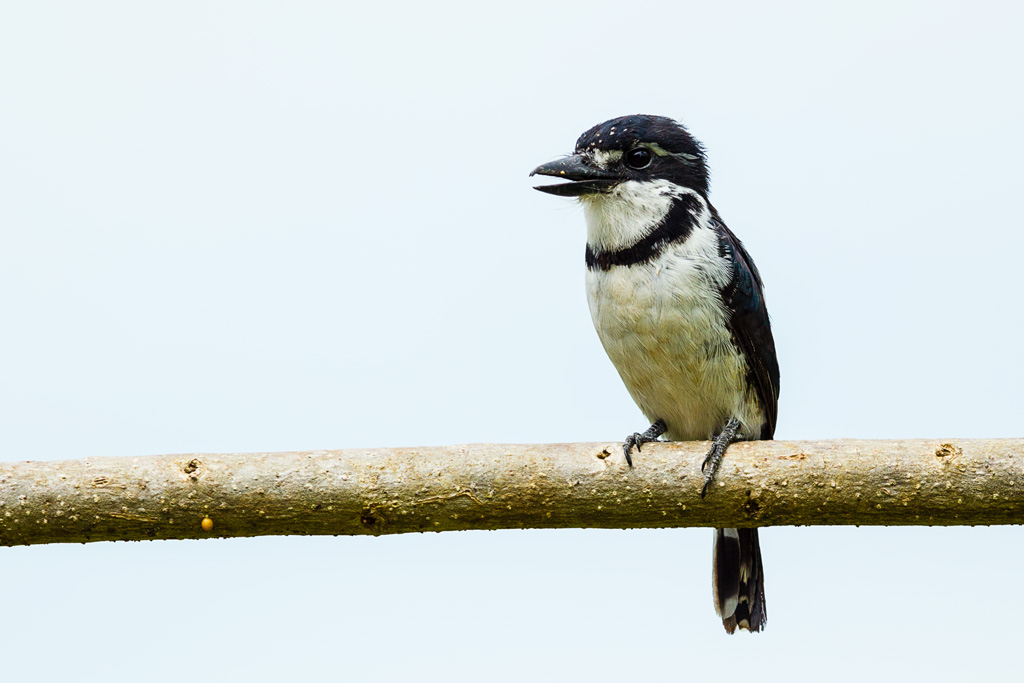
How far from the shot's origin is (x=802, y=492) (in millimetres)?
2848

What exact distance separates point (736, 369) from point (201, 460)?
185 centimetres

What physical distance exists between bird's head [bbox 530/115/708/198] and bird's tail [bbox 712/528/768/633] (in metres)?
1.35

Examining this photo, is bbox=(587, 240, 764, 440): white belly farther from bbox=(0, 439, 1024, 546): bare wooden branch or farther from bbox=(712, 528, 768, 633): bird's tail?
bbox=(0, 439, 1024, 546): bare wooden branch

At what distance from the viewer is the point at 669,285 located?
363 centimetres

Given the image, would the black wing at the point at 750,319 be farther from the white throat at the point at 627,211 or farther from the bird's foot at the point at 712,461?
the bird's foot at the point at 712,461

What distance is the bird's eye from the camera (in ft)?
12.6

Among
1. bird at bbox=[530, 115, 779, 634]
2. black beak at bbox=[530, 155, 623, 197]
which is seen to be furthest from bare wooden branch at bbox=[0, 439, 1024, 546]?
black beak at bbox=[530, 155, 623, 197]

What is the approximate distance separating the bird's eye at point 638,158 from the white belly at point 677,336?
0.32 meters

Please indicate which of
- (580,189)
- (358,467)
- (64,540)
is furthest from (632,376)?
(64,540)

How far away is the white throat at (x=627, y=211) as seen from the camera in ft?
12.3

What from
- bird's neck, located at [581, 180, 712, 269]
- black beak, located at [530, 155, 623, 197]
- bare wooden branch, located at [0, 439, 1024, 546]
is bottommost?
bare wooden branch, located at [0, 439, 1024, 546]

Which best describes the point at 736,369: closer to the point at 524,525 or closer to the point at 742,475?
the point at 742,475

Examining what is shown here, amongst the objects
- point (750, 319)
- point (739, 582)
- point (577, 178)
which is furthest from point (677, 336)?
point (739, 582)

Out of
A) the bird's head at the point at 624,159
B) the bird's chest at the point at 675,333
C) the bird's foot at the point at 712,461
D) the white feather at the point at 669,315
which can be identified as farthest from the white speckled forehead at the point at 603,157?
the bird's foot at the point at 712,461
